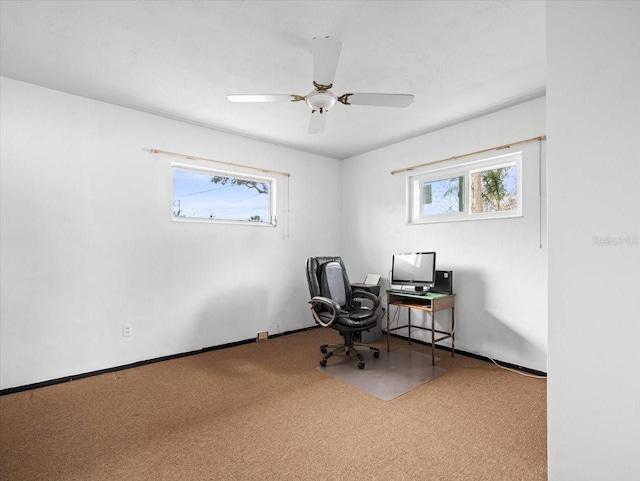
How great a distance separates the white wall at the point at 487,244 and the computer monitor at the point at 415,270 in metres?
0.29

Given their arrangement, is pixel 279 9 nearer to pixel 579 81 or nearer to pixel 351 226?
pixel 579 81

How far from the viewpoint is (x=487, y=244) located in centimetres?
353

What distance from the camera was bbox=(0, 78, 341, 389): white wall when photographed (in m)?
2.77

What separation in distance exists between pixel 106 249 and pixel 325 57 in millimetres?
2746

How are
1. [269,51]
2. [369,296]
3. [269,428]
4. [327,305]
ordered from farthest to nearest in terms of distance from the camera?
1. [369,296]
2. [327,305]
3. [269,51]
4. [269,428]

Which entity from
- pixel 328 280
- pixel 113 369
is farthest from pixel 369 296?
pixel 113 369

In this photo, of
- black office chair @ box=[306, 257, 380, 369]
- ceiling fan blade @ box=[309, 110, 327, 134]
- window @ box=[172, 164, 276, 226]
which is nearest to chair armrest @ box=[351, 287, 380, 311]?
black office chair @ box=[306, 257, 380, 369]

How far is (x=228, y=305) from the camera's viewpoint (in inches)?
159

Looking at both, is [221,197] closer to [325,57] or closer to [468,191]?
[325,57]

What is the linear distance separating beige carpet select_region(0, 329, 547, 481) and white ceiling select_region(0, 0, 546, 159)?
104 inches

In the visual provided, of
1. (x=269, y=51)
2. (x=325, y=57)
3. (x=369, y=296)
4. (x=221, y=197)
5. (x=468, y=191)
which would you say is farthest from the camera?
(x=221, y=197)

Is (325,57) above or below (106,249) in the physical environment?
above

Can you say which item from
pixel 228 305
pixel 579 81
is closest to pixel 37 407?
pixel 228 305

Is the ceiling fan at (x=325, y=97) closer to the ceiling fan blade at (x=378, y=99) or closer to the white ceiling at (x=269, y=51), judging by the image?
the ceiling fan blade at (x=378, y=99)
